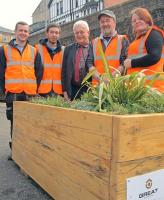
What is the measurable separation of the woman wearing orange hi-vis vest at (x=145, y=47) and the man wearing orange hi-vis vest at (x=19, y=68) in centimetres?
156

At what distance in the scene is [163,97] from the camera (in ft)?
10.3

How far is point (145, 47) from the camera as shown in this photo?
4145 mm

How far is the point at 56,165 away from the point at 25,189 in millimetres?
853

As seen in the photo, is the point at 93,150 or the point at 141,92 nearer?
the point at 93,150

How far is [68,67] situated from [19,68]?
0.69 metres

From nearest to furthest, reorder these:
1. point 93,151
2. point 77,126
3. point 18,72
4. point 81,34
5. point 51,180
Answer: point 93,151
point 77,126
point 51,180
point 81,34
point 18,72

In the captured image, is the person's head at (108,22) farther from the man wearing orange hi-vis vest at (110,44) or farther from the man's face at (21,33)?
the man's face at (21,33)

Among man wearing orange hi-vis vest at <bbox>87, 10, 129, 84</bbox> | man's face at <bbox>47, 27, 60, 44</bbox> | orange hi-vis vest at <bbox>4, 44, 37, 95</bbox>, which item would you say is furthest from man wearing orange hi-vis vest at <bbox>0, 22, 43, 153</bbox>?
man wearing orange hi-vis vest at <bbox>87, 10, 129, 84</bbox>

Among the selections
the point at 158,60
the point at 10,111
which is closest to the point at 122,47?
the point at 158,60

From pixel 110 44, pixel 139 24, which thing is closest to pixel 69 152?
pixel 139 24

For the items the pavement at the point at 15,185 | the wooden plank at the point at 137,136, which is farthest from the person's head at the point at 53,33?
the wooden plank at the point at 137,136

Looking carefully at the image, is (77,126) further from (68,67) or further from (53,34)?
(53,34)

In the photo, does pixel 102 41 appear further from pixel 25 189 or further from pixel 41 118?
pixel 25 189

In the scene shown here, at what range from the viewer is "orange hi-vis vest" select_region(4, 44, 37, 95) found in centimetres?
510
